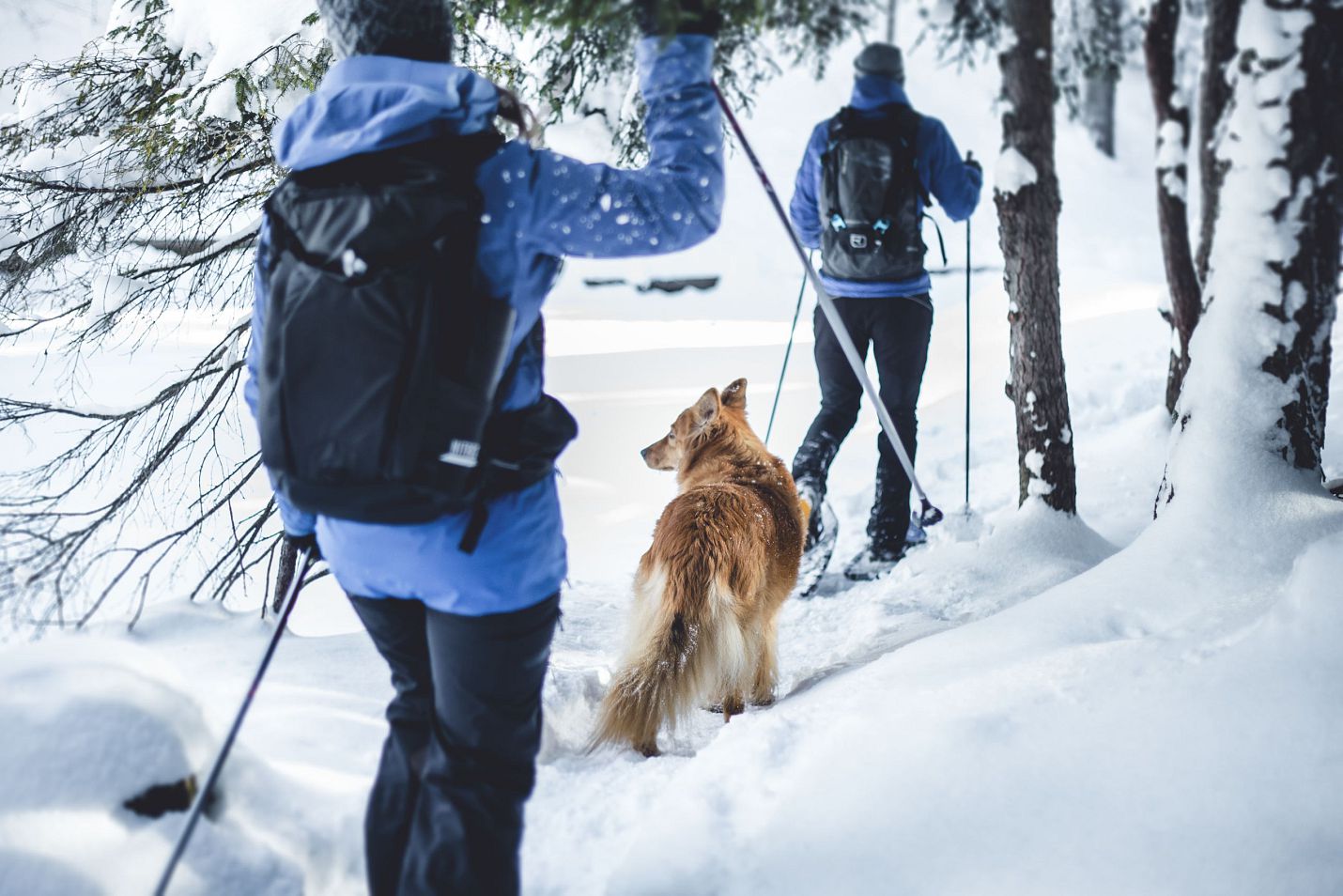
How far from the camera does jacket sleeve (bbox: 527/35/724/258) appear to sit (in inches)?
53.9

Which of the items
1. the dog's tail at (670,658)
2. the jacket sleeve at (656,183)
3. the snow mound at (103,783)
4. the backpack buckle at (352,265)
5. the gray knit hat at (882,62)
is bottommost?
the dog's tail at (670,658)

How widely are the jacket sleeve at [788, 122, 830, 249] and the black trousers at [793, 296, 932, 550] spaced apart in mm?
392

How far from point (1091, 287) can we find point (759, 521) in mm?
8960

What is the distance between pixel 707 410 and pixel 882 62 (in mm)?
1682

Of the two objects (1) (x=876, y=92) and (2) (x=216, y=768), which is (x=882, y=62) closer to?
(1) (x=876, y=92)

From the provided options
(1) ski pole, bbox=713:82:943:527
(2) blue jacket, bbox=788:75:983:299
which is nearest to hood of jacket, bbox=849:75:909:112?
(2) blue jacket, bbox=788:75:983:299

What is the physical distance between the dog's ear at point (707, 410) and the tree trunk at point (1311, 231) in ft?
6.31

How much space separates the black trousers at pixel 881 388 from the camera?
3854 mm


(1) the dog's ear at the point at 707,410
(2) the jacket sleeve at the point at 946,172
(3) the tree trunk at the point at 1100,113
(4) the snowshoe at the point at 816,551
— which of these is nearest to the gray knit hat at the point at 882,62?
(2) the jacket sleeve at the point at 946,172

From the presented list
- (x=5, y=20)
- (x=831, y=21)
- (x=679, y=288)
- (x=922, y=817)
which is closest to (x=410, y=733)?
(x=922, y=817)

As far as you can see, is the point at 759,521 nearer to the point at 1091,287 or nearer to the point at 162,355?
the point at 162,355

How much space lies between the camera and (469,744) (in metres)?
1.50

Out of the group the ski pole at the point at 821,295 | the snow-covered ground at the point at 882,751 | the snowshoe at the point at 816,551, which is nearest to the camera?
the snow-covered ground at the point at 882,751

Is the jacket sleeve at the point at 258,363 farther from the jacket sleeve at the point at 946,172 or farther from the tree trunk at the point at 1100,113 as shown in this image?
the tree trunk at the point at 1100,113
